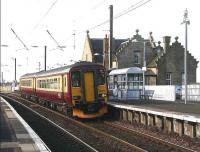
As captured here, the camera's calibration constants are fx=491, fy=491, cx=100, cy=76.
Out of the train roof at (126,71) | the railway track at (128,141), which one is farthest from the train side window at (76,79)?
the train roof at (126,71)

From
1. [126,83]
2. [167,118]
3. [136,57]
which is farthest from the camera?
[136,57]

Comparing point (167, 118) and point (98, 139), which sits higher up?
point (167, 118)

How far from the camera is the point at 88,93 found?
85.5 feet

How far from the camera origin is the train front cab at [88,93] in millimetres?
25828

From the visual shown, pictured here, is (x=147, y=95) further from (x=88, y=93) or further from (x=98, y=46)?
(x=98, y=46)

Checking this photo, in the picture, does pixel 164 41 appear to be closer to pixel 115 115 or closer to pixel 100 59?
pixel 100 59

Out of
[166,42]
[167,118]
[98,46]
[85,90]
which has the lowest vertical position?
[167,118]

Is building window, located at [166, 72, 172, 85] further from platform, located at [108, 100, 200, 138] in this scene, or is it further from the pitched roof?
platform, located at [108, 100, 200, 138]

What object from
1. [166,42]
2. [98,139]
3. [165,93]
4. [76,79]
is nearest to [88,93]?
[76,79]

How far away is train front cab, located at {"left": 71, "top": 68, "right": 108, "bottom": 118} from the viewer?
1017 inches

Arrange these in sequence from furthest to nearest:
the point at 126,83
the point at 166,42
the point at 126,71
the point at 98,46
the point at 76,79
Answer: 1. the point at 98,46
2. the point at 166,42
3. the point at 126,83
4. the point at 126,71
5. the point at 76,79

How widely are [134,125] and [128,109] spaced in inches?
69.9

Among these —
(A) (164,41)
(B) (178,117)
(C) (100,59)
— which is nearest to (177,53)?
(A) (164,41)

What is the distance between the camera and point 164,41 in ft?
218
